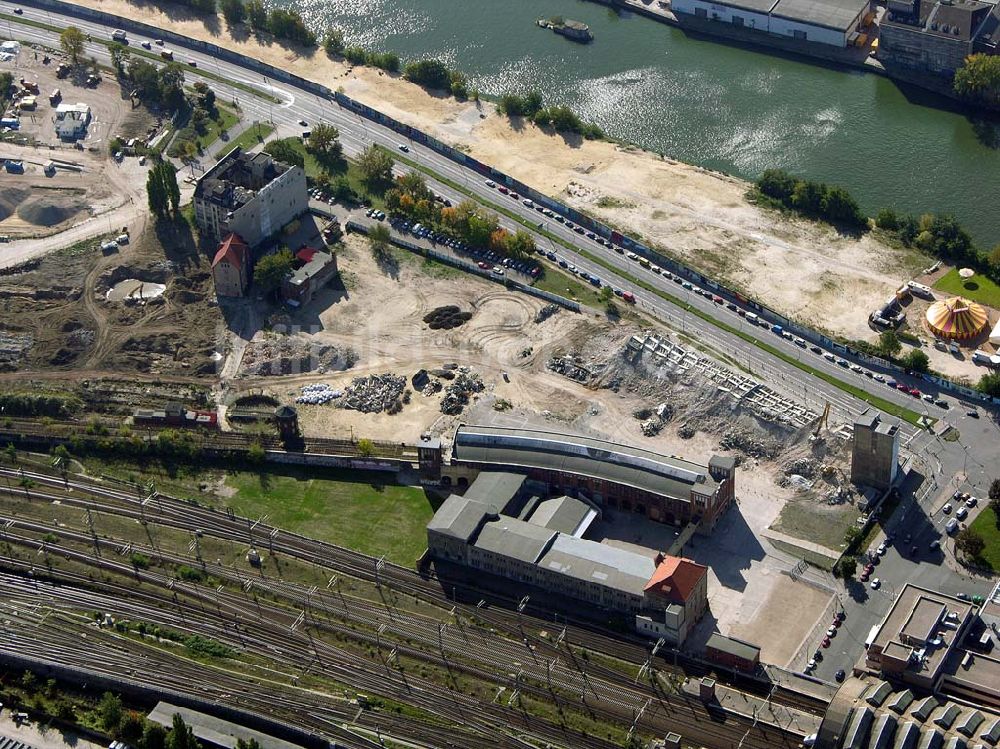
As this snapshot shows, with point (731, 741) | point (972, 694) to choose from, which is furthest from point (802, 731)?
point (972, 694)

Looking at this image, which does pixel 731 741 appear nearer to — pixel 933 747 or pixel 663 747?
pixel 663 747

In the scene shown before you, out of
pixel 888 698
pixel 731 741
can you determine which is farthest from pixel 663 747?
pixel 888 698

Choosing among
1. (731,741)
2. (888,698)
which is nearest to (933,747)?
(888,698)

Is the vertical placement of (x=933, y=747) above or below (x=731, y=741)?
above

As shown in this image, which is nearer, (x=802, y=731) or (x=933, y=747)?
(x=933, y=747)

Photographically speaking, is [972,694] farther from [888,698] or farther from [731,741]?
[731,741]

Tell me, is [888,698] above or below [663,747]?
above

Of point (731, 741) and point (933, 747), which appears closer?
point (933, 747)

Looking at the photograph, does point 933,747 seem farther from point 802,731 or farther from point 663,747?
point 663,747
